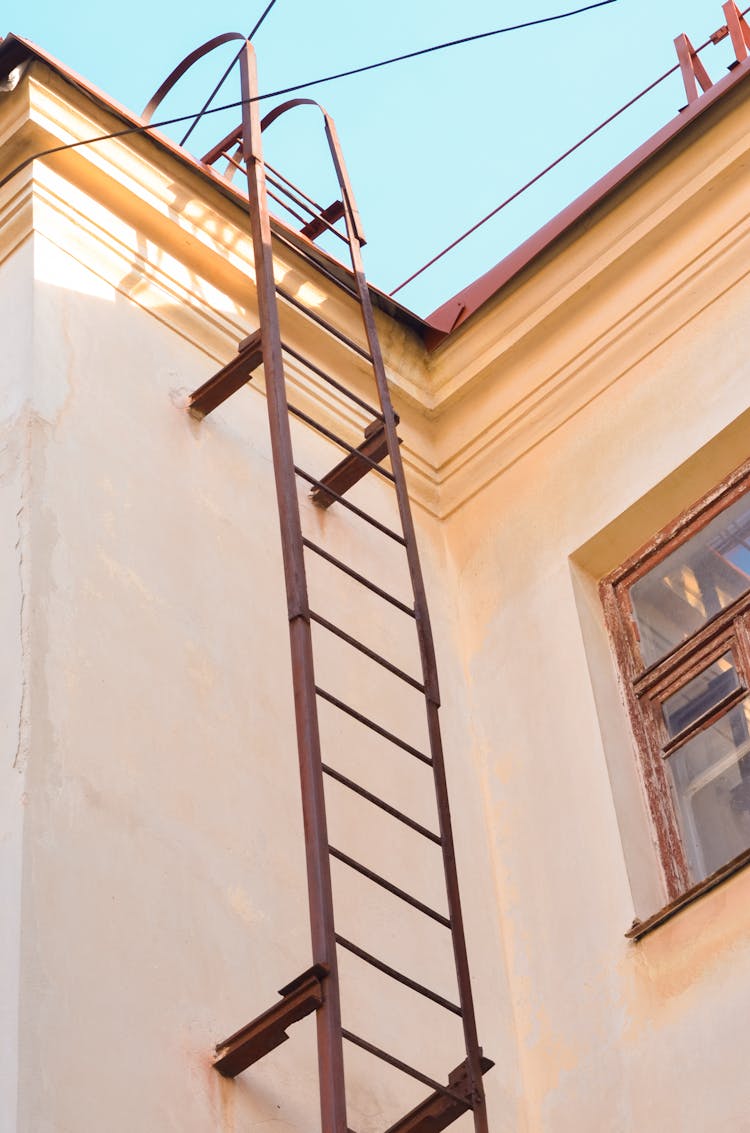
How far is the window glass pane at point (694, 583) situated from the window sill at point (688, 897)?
111 centimetres

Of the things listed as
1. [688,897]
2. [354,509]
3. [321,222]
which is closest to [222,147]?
[321,222]

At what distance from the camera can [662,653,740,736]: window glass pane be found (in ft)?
21.5

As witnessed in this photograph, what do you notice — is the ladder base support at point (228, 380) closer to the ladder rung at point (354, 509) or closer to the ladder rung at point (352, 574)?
the ladder rung at point (354, 509)

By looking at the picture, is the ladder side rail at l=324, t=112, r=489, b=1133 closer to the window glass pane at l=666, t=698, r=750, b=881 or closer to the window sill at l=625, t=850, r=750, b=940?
the window sill at l=625, t=850, r=750, b=940

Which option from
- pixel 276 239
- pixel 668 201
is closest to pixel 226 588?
pixel 276 239

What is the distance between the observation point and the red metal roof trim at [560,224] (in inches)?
295

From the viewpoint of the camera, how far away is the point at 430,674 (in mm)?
5723

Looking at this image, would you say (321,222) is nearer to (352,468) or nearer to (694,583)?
(352,468)

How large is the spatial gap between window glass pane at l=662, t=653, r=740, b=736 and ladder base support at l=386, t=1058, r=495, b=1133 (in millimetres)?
2010

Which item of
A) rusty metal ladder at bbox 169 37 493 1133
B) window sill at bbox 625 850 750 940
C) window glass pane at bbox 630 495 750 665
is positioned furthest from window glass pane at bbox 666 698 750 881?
rusty metal ladder at bbox 169 37 493 1133

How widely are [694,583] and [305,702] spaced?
219 cm

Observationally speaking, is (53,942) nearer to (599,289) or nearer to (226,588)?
(226,588)

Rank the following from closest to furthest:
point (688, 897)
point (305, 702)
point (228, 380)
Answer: point (305, 702)
point (688, 897)
point (228, 380)

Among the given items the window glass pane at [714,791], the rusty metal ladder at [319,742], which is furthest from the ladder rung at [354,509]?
the window glass pane at [714,791]
